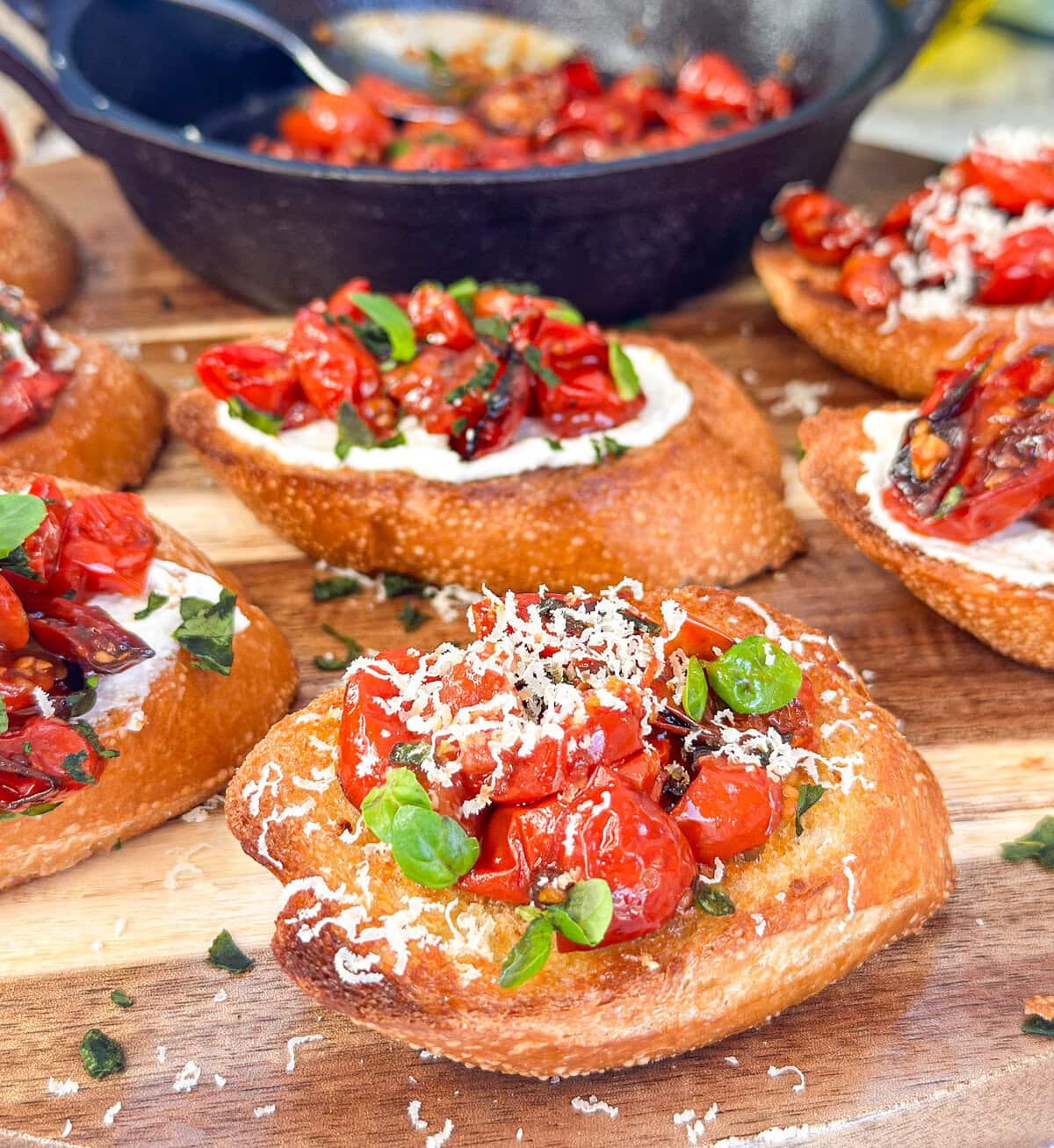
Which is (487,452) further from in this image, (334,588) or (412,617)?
(334,588)

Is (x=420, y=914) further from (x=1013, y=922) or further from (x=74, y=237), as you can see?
(x=74, y=237)

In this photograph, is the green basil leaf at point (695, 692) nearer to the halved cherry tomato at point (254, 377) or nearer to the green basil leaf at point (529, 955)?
the green basil leaf at point (529, 955)

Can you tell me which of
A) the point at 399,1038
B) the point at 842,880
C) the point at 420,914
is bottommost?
the point at 399,1038

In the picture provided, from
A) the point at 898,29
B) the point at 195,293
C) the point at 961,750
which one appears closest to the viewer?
the point at 961,750

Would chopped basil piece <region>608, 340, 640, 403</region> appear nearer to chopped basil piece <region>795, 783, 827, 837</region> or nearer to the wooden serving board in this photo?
the wooden serving board

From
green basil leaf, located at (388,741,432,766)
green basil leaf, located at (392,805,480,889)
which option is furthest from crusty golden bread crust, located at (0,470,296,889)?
green basil leaf, located at (392,805,480,889)

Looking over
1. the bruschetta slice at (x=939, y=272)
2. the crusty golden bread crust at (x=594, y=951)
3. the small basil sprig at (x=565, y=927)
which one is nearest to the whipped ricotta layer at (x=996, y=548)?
the crusty golden bread crust at (x=594, y=951)

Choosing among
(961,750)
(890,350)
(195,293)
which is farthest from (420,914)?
(195,293)

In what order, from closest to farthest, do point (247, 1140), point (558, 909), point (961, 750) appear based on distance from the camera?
point (558, 909), point (247, 1140), point (961, 750)
